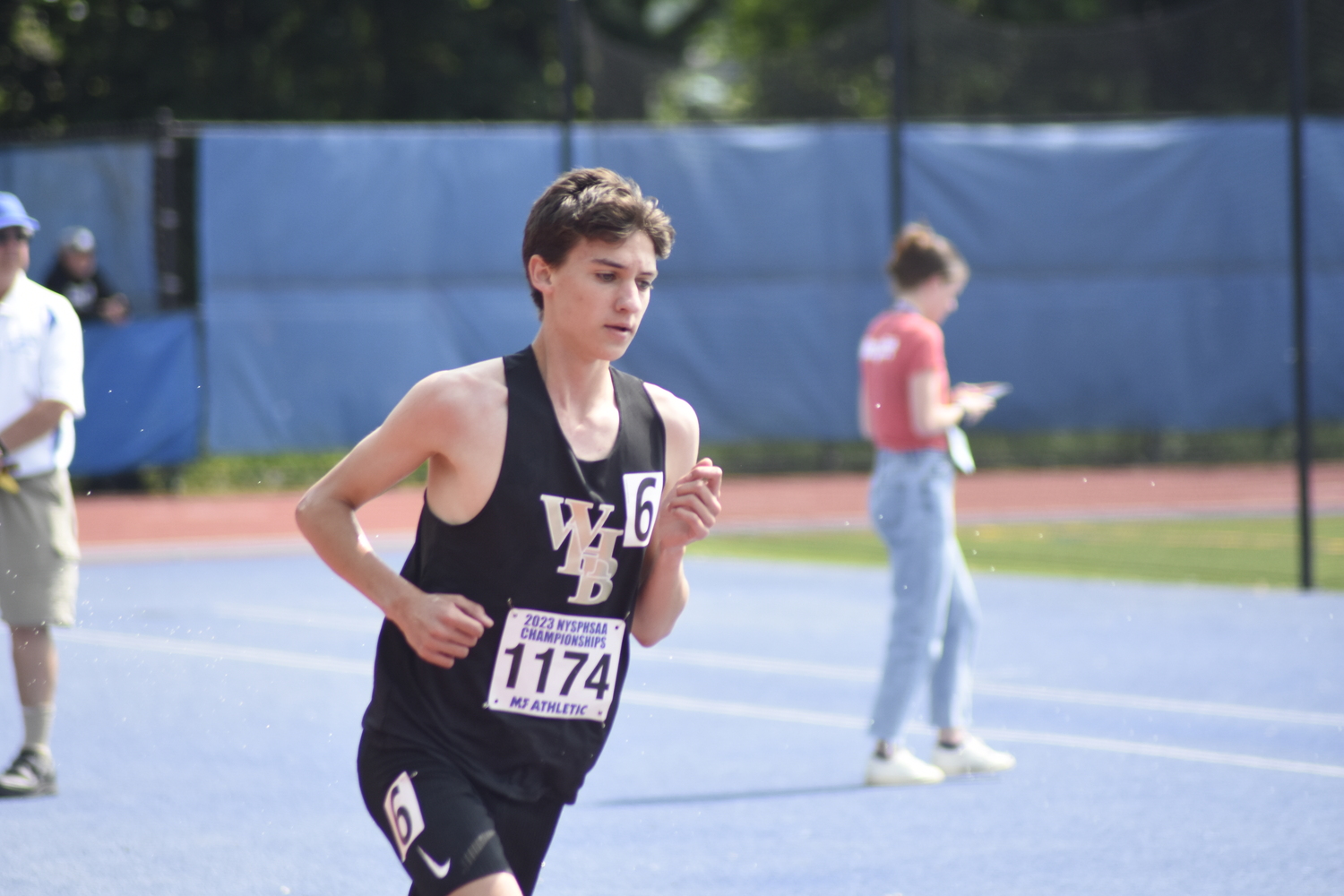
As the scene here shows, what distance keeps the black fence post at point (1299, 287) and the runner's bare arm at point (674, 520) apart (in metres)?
9.31

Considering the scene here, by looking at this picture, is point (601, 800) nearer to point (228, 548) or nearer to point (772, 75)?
point (228, 548)

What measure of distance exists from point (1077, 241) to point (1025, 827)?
590 inches

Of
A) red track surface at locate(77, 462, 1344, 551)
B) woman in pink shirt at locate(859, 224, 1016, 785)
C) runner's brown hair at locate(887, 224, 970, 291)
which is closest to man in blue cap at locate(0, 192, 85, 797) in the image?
woman in pink shirt at locate(859, 224, 1016, 785)

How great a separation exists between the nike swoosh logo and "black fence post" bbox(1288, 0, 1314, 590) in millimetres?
9896

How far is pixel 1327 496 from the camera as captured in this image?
1891 cm

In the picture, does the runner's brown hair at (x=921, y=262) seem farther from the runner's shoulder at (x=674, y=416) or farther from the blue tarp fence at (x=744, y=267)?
the blue tarp fence at (x=744, y=267)

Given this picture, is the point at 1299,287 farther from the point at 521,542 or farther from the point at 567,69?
the point at 521,542

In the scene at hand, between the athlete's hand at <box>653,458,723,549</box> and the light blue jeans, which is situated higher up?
the athlete's hand at <box>653,458,723,549</box>

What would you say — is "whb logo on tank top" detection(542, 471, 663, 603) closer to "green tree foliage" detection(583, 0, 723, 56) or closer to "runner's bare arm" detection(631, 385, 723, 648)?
"runner's bare arm" detection(631, 385, 723, 648)

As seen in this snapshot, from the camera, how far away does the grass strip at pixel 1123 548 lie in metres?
13.7

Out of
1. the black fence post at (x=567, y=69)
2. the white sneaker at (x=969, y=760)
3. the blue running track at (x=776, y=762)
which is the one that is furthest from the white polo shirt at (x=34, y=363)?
the black fence post at (x=567, y=69)

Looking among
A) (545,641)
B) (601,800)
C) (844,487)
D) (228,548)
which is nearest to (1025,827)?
(601,800)

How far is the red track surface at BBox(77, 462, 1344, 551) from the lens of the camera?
16906 millimetres

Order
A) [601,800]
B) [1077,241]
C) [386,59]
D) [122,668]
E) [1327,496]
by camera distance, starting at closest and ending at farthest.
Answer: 1. [601,800]
2. [122,668]
3. [1327,496]
4. [1077,241]
5. [386,59]
